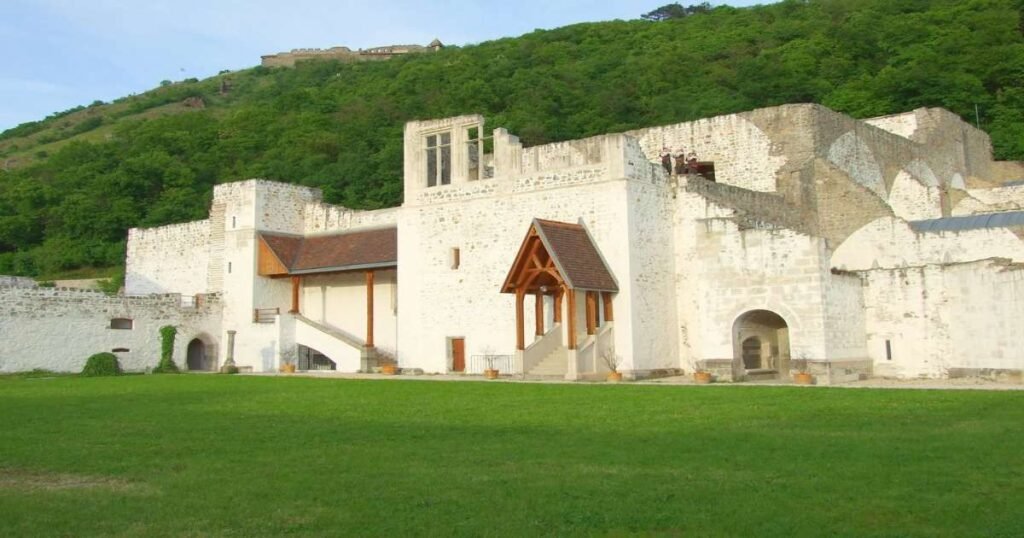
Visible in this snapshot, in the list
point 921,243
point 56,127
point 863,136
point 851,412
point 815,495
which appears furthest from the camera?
point 56,127

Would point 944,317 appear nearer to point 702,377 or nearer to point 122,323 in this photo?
point 702,377

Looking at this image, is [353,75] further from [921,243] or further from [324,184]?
[921,243]

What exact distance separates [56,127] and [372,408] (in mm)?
120531

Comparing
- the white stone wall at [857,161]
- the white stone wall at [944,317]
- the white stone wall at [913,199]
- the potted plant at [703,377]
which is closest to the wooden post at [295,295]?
the potted plant at [703,377]

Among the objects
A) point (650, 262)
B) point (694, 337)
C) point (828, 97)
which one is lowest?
point (694, 337)

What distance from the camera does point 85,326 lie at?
113 ft

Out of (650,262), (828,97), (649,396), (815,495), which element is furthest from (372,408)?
(828,97)

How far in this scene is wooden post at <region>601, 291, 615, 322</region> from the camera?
2658cm

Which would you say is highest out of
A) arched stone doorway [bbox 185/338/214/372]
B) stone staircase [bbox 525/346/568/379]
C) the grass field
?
arched stone doorway [bbox 185/338/214/372]

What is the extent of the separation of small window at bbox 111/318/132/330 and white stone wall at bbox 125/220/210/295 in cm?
580

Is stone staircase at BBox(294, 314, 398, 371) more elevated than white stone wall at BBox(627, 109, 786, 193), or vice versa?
white stone wall at BBox(627, 109, 786, 193)

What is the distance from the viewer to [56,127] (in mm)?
119312

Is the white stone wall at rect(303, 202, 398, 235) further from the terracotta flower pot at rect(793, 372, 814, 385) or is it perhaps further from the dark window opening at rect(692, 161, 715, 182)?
the terracotta flower pot at rect(793, 372, 814, 385)

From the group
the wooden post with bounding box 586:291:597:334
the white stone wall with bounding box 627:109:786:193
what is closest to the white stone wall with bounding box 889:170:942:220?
the white stone wall with bounding box 627:109:786:193
